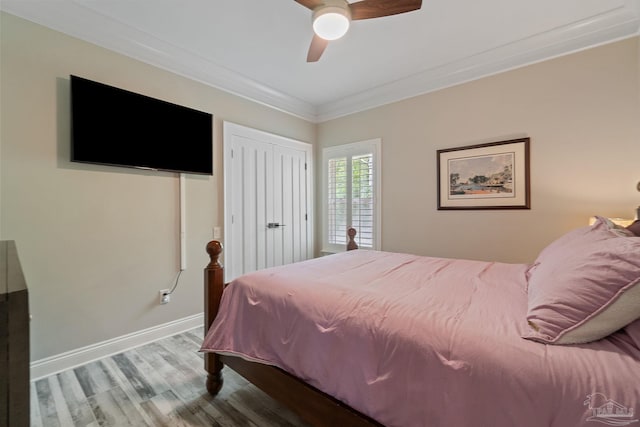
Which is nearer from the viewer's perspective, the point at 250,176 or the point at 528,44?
the point at 528,44

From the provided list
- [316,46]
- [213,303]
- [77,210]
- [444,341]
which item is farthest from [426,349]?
[77,210]

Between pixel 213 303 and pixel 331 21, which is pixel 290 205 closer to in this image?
pixel 213 303

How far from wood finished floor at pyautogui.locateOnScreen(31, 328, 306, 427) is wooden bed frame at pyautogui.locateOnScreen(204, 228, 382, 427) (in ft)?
0.51

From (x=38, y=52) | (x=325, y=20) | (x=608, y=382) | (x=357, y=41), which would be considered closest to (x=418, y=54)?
(x=357, y=41)

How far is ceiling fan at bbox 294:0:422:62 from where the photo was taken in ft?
5.45

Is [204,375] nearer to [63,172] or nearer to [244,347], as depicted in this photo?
[244,347]

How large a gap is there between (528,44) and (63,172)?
160 inches

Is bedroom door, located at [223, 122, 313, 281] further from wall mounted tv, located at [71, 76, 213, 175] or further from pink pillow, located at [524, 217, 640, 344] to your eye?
pink pillow, located at [524, 217, 640, 344]

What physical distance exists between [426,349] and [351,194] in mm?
2986

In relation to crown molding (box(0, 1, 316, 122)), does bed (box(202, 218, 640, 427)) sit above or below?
below

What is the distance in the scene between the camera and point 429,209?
3.16m

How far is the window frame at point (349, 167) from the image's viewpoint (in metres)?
3.55

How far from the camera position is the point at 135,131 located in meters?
2.37

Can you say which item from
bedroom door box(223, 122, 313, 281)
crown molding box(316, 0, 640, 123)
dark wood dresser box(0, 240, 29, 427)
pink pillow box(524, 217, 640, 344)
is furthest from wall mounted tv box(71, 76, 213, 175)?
pink pillow box(524, 217, 640, 344)
